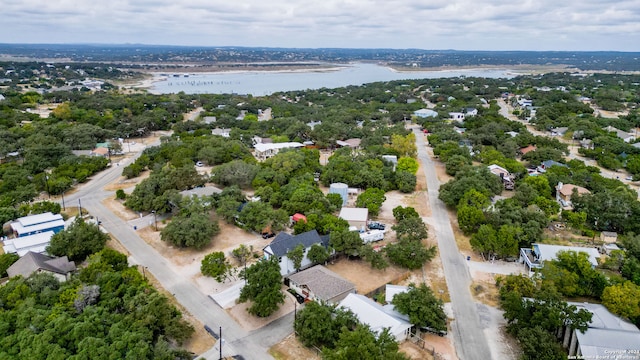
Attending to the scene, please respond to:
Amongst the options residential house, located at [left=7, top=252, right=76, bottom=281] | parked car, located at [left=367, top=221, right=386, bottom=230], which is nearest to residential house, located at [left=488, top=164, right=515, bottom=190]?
parked car, located at [left=367, top=221, right=386, bottom=230]

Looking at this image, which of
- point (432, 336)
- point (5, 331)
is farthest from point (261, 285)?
point (5, 331)

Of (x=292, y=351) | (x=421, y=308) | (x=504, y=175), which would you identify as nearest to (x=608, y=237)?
(x=504, y=175)

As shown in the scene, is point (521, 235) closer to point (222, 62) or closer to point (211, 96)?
point (211, 96)

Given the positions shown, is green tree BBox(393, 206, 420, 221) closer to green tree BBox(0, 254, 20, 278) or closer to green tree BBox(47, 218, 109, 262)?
green tree BBox(47, 218, 109, 262)

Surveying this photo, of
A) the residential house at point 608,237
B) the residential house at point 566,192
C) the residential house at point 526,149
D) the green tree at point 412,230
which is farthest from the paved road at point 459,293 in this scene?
the residential house at point 526,149

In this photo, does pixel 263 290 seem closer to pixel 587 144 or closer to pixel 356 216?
pixel 356 216
